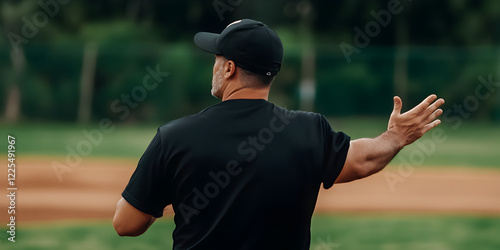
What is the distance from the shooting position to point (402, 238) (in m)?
7.43

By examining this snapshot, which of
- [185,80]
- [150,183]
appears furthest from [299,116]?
[185,80]

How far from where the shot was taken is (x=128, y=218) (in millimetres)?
2494

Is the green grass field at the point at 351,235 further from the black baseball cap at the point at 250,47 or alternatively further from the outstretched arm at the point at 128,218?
the black baseball cap at the point at 250,47

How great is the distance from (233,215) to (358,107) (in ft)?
63.1

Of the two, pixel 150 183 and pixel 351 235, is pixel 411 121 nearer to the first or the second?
pixel 150 183

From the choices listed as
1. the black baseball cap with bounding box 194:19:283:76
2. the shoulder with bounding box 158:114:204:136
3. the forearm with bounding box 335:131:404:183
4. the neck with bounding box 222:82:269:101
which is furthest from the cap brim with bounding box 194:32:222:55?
the forearm with bounding box 335:131:404:183

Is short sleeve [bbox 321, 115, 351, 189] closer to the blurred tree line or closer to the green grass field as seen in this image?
the green grass field

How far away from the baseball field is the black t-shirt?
14.6ft

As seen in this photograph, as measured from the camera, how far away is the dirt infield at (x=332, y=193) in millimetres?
9461

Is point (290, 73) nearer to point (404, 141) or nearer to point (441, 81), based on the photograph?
point (441, 81)

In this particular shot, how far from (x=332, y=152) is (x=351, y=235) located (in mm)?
5273

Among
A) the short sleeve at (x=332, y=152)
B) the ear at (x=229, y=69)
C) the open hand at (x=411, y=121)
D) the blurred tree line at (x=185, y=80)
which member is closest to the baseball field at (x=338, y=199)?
the blurred tree line at (x=185, y=80)

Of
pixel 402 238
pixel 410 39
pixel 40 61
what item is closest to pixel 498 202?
pixel 402 238

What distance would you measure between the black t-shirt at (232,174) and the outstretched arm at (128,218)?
0.03 metres
